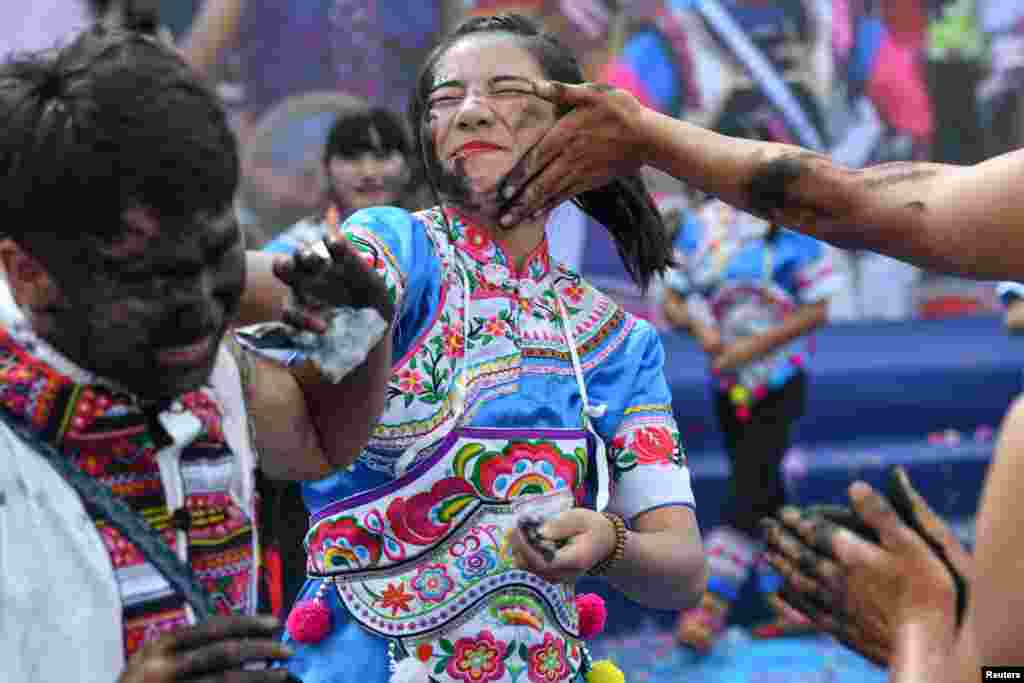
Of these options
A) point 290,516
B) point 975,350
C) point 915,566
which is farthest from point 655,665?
point 915,566

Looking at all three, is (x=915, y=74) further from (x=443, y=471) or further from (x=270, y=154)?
(x=443, y=471)

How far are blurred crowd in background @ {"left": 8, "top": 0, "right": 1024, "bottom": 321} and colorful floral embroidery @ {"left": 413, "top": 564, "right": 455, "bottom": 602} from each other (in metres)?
5.30

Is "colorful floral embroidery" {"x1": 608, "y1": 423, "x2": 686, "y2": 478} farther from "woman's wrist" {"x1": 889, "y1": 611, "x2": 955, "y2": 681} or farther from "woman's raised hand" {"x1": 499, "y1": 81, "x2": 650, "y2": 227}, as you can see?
"woman's wrist" {"x1": 889, "y1": 611, "x2": 955, "y2": 681}

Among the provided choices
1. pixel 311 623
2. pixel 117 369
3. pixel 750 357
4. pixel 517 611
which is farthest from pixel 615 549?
pixel 750 357

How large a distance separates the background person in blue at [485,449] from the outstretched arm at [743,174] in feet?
0.73

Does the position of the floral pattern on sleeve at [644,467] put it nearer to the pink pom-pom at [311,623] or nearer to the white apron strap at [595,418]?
the white apron strap at [595,418]

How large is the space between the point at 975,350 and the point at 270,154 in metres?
3.53

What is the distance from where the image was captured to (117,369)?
150 cm

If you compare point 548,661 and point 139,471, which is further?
point 548,661

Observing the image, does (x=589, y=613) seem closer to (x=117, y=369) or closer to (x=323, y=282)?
(x=323, y=282)

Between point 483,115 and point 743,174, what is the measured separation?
0.46 m

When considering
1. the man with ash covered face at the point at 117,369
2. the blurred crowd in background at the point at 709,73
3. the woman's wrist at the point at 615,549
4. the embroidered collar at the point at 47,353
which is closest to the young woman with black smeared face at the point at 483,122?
the woman's wrist at the point at 615,549

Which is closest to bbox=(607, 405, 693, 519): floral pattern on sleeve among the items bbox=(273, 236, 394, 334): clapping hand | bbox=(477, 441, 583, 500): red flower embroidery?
bbox=(477, 441, 583, 500): red flower embroidery

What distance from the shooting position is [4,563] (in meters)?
1.44
